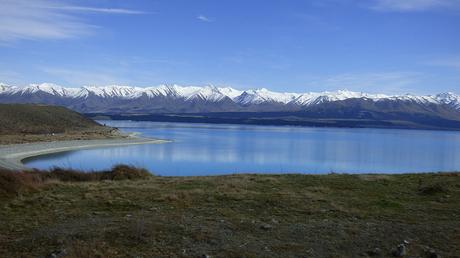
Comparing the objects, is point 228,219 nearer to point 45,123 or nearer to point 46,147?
point 46,147

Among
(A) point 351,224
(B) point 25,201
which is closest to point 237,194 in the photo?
(A) point 351,224

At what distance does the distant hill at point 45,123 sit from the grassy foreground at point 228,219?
276 ft

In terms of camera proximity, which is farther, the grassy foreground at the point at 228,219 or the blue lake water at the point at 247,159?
the blue lake water at the point at 247,159

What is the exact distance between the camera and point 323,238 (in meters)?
10.1

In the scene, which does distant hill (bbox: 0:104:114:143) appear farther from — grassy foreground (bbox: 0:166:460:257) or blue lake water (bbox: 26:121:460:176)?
grassy foreground (bbox: 0:166:460:257)

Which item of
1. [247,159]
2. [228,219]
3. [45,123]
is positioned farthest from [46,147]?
[228,219]

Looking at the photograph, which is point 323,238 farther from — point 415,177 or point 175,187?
point 415,177

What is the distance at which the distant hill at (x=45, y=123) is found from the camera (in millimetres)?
105444

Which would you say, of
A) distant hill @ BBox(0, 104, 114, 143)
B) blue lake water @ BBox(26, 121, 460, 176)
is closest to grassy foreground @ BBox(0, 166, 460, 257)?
blue lake water @ BBox(26, 121, 460, 176)

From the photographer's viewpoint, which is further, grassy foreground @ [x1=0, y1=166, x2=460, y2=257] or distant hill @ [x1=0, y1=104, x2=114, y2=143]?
distant hill @ [x1=0, y1=104, x2=114, y2=143]

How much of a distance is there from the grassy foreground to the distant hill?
8403 cm

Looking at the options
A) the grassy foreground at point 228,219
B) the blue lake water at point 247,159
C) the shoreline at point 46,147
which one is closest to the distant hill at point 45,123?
the shoreline at point 46,147

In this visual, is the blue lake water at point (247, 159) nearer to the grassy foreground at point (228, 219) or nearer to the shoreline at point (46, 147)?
the shoreline at point (46, 147)

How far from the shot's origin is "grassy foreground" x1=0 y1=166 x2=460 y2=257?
926 cm
